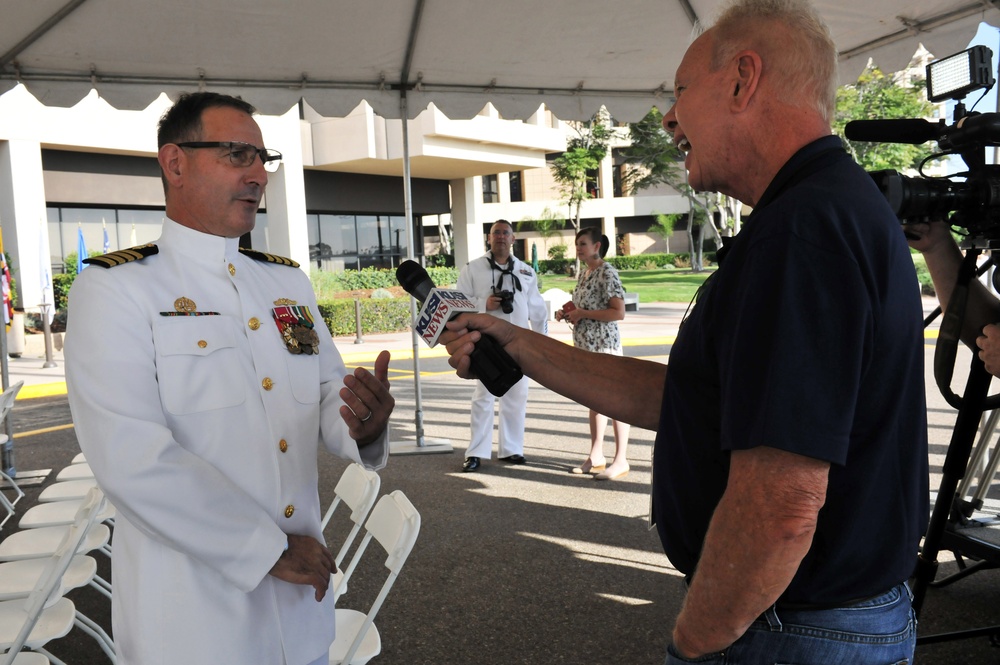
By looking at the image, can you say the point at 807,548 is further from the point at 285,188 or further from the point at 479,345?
the point at 285,188

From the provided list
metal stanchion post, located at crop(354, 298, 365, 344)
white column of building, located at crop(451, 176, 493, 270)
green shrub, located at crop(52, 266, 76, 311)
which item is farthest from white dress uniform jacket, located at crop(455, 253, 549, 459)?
white column of building, located at crop(451, 176, 493, 270)

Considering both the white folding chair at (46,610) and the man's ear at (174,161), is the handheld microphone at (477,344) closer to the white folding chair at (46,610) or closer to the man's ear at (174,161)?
the man's ear at (174,161)

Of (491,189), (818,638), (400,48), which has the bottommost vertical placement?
(818,638)

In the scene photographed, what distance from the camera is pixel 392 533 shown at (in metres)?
2.55

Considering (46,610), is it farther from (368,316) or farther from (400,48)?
(368,316)

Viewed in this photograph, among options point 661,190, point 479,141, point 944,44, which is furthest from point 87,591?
point 661,190

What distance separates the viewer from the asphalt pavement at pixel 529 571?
358 cm

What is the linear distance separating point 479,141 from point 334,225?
17.9ft

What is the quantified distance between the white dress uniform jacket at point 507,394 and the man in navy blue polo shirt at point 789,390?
17.2 feet

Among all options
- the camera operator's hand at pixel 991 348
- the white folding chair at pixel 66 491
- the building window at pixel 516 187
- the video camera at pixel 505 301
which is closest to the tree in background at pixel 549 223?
the building window at pixel 516 187

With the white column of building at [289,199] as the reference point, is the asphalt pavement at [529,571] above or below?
below

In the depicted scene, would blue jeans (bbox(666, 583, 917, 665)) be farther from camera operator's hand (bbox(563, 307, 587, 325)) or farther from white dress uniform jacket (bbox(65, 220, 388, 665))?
camera operator's hand (bbox(563, 307, 587, 325))

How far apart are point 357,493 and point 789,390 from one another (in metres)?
2.32

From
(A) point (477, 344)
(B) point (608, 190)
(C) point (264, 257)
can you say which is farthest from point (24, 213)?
(B) point (608, 190)
